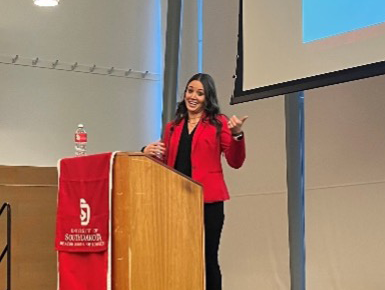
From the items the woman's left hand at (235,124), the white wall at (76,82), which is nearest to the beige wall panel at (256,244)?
the white wall at (76,82)

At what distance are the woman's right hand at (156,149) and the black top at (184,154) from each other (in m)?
0.07

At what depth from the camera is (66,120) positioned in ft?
18.1

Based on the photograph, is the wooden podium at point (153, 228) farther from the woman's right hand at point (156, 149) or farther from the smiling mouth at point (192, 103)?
the smiling mouth at point (192, 103)

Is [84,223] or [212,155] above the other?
[212,155]

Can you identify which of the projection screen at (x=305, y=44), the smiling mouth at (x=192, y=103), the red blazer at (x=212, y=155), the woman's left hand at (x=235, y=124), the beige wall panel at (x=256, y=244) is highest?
the projection screen at (x=305, y=44)

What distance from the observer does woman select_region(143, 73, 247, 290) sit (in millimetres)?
2717

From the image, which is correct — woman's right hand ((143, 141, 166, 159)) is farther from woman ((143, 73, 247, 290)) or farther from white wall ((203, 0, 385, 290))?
white wall ((203, 0, 385, 290))

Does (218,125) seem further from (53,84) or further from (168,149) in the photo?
(53,84)

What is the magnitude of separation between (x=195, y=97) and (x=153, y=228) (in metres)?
0.65

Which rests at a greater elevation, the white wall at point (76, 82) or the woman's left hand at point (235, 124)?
the white wall at point (76, 82)

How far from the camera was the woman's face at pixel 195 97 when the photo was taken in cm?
283

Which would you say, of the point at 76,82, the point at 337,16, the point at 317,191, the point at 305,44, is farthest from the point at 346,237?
the point at 76,82

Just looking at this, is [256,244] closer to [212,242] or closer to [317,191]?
[317,191]

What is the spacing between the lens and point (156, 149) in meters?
2.78
